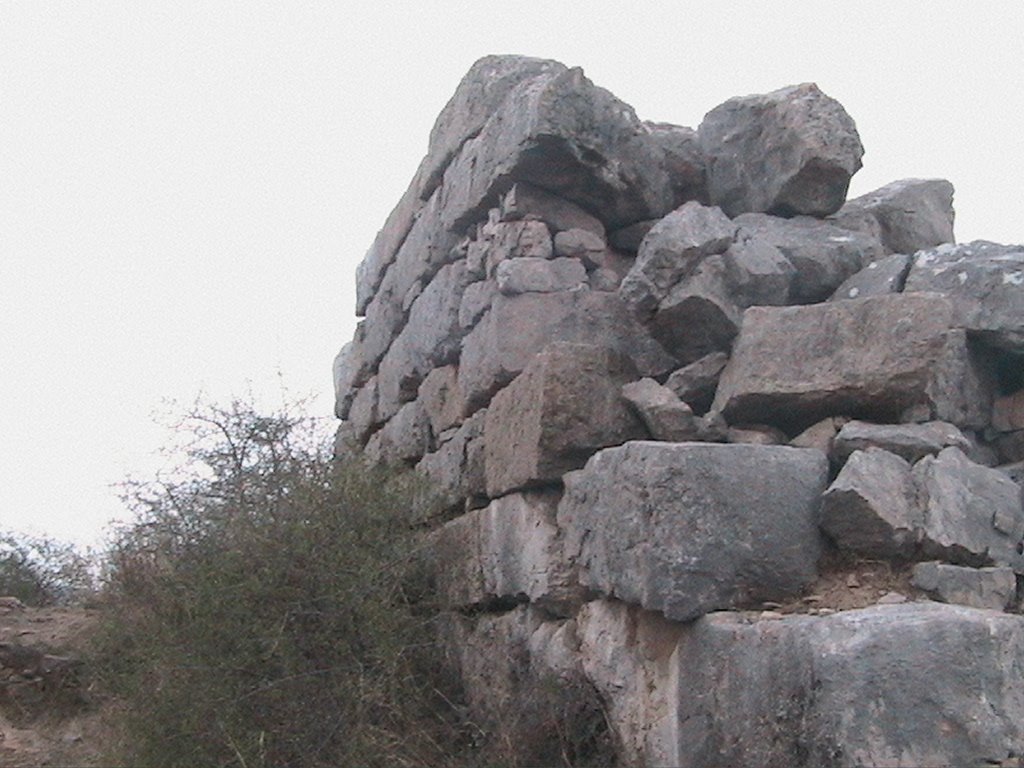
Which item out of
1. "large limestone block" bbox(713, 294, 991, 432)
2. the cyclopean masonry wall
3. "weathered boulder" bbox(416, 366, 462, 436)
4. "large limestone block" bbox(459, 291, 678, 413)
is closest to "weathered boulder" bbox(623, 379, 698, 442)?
the cyclopean masonry wall

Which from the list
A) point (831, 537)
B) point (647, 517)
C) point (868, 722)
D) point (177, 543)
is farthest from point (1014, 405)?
point (177, 543)

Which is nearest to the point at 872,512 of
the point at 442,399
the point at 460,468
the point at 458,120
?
the point at 460,468

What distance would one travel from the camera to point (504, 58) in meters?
5.41

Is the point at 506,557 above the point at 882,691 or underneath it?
above

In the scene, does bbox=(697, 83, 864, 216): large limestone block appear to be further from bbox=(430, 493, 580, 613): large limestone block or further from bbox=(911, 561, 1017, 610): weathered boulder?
bbox=(911, 561, 1017, 610): weathered boulder

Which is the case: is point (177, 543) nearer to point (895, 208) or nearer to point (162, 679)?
point (162, 679)

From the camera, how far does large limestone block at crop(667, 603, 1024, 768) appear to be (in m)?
2.47

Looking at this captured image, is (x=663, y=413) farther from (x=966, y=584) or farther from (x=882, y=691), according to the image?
(x=882, y=691)

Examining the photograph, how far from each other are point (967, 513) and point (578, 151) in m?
2.09

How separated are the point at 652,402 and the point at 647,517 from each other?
2.21ft

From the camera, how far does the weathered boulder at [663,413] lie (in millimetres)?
3691

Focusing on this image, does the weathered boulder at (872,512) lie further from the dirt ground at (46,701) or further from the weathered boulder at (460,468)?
the dirt ground at (46,701)

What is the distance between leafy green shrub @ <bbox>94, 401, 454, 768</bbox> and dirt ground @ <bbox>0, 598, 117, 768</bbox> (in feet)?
1.72

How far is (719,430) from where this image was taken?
3.66 m
